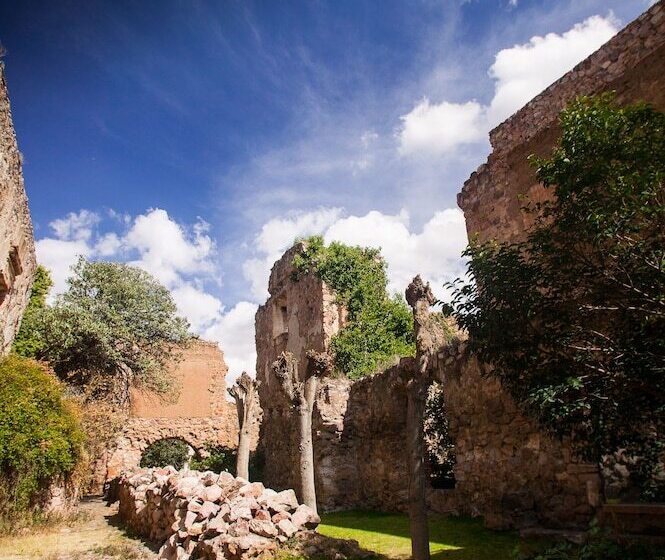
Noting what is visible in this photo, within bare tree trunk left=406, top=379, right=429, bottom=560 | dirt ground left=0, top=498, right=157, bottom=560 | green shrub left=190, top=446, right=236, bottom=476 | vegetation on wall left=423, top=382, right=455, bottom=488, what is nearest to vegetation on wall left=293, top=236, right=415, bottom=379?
vegetation on wall left=423, top=382, right=455, bottom=488

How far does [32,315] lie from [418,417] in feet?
49.7

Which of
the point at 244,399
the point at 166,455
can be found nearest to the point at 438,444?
the point at 244,399

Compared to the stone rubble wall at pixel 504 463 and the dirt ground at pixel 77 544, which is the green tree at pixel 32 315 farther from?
the stone rubble wall at pixel 504 463

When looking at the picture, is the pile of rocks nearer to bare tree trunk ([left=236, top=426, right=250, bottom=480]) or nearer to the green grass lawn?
the green grass lawn

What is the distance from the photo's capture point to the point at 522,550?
5.91m

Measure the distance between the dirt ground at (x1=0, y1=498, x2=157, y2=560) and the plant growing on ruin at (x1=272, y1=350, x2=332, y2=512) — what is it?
9.51 feet

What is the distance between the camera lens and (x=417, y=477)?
20.1ft

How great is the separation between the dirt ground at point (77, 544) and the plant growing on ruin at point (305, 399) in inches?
114

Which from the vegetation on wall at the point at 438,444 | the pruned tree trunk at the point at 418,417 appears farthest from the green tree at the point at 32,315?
the pruned tree trunk at the point at 418,417

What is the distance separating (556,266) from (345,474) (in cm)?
1055

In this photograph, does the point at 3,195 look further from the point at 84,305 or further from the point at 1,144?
the point at 84,305

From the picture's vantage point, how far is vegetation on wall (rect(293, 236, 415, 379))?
A: 20.0 metres

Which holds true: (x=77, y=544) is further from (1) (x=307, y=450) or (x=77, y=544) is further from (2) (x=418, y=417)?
(2) (x=418, y=417)

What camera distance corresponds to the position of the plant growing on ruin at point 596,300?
4.91 meters
